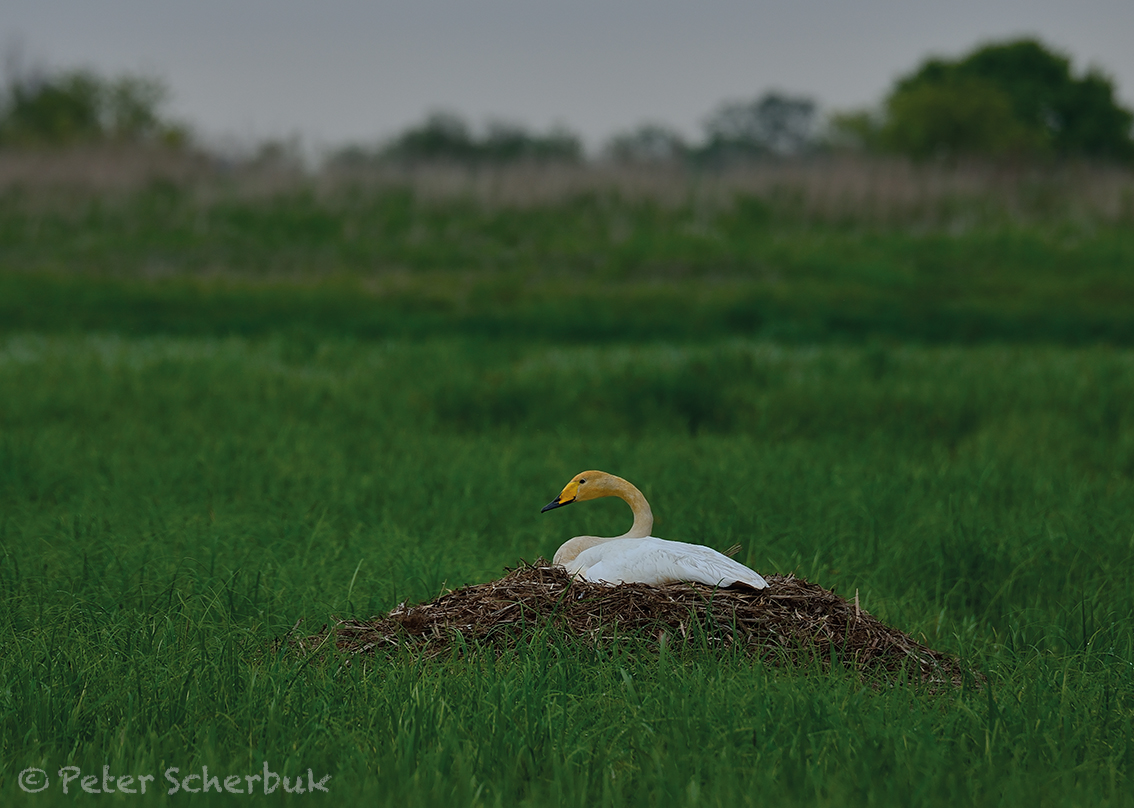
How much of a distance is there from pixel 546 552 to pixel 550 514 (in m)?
0.94

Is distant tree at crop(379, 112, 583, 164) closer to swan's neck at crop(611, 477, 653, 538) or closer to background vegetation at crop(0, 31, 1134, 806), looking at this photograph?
background vegetation at crop(0, 31, 1134, 806)

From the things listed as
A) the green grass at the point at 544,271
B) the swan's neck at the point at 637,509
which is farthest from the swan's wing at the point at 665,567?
the green grass at the point at 544,271

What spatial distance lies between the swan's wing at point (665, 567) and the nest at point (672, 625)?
0.04m

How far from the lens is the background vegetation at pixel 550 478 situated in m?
3.14

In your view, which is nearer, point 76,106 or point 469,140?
point 76,106

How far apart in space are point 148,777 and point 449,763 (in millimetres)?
815

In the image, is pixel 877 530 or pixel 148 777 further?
pixel 877 530

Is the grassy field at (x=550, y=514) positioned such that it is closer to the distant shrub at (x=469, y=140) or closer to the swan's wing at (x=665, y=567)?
the swan's wing at (x=665, y=567)

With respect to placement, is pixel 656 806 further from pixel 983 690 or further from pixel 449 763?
pixel 983 690

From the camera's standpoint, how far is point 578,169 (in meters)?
23.8

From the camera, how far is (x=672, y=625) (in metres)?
4.00

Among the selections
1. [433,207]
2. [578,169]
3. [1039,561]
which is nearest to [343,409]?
[1039,561]

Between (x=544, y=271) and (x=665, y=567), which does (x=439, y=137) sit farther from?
(x=665, y=567)

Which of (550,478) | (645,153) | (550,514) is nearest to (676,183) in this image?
(645,153)
